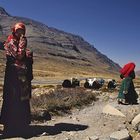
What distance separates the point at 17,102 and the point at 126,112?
541cm

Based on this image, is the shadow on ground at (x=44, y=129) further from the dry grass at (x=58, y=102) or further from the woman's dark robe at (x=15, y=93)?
the dry grass at (x=58, y=102)

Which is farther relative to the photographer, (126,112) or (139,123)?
(126,112)

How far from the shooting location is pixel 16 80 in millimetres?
12477

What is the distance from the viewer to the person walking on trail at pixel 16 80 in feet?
40.7

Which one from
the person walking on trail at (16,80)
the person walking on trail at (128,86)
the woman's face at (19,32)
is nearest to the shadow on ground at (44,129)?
the person walking on trail at (16,80)

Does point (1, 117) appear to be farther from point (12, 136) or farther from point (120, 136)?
point (120, 136)


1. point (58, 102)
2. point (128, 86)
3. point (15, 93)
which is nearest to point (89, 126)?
point (15, 93)

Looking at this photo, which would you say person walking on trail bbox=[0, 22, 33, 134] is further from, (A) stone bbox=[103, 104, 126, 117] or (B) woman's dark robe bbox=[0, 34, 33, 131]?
(A) stone bbox=[103, 104, 126, 117]

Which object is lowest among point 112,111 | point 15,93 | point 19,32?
point 112,111

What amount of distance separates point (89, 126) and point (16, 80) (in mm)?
3018

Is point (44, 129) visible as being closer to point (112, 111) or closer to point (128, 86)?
point (112, 111)

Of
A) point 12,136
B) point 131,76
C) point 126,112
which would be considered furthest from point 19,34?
point 131,76

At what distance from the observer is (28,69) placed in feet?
41.6

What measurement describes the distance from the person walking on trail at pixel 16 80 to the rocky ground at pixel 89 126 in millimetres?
721
